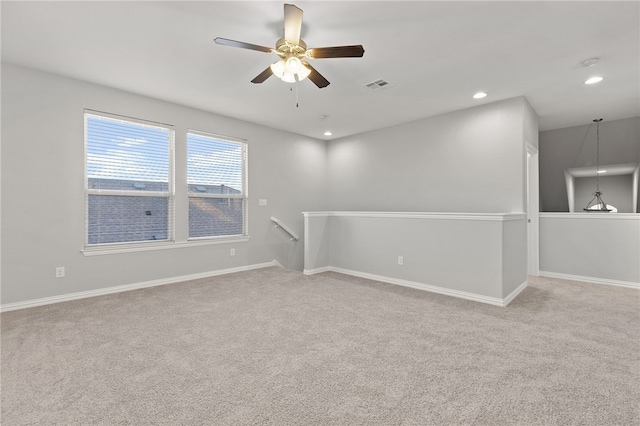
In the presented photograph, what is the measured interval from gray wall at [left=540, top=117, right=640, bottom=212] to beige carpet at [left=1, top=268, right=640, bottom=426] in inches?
100

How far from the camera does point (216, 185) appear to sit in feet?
16.1

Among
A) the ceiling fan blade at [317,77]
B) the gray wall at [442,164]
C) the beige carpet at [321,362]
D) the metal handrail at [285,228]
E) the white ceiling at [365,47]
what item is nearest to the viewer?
the beige carpet at [321,362]

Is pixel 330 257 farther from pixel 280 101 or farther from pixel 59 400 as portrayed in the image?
pixel 59 400

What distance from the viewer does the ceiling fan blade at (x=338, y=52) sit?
222 centimetres

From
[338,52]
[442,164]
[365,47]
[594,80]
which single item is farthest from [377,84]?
[594,80]

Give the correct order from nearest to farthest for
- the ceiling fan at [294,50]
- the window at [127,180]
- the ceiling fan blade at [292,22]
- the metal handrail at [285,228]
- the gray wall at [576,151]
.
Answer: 1. the ceiling fan blade at [292,22]
2. the ceiling fan at [294,50]
3. the window at [127,180]
4. the gray wall at [576,151]
5. the metal handrail at [285,228]

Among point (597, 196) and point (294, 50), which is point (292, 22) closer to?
point (294, 50)

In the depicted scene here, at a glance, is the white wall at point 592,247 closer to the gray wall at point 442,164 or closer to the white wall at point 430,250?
the white wall at point 430,250

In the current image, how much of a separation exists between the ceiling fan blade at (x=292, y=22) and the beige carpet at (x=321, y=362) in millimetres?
2405

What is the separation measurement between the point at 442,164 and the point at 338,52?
10.5 feet

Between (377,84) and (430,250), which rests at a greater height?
(377,84)

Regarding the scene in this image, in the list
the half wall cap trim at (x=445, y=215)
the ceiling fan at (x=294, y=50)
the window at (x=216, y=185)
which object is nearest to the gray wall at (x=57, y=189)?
the window at (x=216, y=185)

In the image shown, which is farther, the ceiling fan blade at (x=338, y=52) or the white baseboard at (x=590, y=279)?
the white baseboard at (x=590, y=279)

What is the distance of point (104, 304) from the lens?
3346mm
